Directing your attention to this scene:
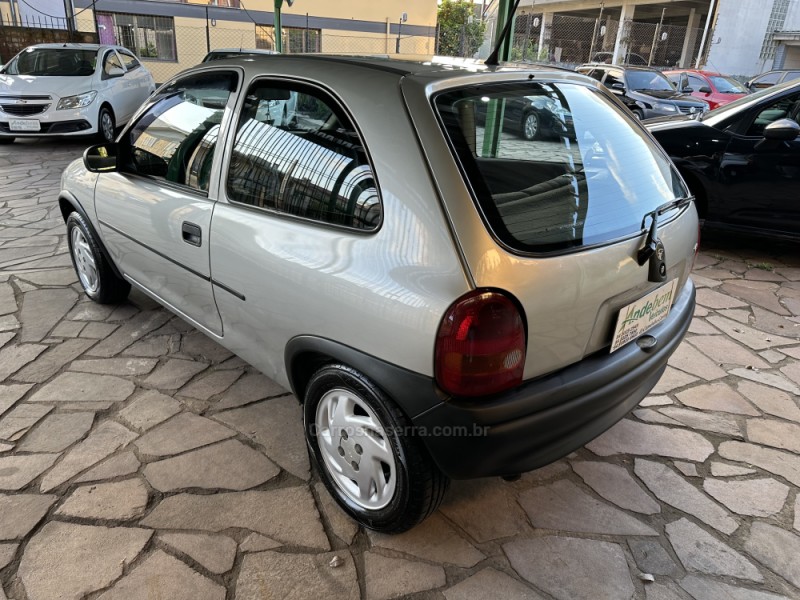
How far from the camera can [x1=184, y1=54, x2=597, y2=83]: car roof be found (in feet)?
6.61

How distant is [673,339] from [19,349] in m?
3.47

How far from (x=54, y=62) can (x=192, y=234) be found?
9479 mm

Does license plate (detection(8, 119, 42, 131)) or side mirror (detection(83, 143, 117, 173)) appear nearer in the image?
side mirror (detection(83, 143, 117, 173))

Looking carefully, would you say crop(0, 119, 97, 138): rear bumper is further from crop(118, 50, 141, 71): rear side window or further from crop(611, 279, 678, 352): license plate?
crop(611, 279, 678, 352): license plate

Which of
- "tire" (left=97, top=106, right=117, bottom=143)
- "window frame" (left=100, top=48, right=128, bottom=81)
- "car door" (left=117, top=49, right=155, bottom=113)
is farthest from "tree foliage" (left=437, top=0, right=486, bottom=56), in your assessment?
"tire" (left=97, top=106, right=117, bottom=143)

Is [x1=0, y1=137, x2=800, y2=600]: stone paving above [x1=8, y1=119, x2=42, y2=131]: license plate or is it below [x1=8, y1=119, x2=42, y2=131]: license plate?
below

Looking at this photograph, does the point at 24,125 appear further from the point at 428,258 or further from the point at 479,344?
the point at 479,344

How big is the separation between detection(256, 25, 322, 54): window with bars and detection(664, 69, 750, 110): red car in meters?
14.0

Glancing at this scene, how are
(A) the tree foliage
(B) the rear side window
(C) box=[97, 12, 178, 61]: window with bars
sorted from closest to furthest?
(B) the rear side window, (C) box=[97, 12, 178, 61]: window with bars, (A) the tree foliage

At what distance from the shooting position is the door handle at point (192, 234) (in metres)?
2.49

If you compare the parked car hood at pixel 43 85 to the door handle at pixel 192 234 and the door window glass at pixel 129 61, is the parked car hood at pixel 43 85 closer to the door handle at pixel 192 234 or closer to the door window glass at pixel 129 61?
the door window glass at pixel 129 61

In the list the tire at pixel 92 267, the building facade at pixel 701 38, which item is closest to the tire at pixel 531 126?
the tire at pixel 92 267

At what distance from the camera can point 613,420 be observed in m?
2.13

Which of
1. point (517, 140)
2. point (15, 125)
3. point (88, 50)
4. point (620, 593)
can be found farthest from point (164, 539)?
Result: point (88, 50)
